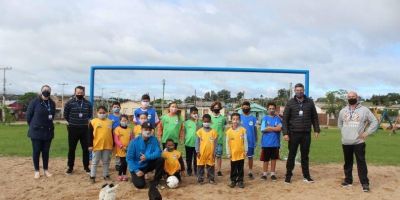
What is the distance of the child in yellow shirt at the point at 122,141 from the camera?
350 inches

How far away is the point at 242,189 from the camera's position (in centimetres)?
821

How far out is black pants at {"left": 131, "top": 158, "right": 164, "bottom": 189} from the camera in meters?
7.99

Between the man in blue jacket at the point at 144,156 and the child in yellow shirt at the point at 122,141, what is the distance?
0.70 m

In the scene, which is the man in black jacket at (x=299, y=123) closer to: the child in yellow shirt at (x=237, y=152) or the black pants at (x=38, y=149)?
Answer: the child in yellow shirt at (x=237, y=152)

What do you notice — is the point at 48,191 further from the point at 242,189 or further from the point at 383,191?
the point at 383,191

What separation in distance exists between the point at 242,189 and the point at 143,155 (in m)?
2.07

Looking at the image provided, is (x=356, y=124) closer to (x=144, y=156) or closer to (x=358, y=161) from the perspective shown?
(x=358, y=161)

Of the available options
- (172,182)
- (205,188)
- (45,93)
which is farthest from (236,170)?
(45,93)

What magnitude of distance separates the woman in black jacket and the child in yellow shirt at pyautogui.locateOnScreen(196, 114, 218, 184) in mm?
3283

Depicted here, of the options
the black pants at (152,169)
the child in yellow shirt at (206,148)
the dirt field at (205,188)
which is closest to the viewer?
the dirt field at (205,188)

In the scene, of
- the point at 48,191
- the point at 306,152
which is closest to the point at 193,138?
the point at 306,152

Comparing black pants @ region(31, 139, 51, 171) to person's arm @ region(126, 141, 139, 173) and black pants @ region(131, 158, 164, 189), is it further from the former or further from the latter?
black pants @ region(131, 158, 164, 189)

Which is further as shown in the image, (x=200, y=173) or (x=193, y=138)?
(x=193, y=138)

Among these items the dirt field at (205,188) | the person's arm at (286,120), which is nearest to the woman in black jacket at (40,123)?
the dirt field at (205,188)
